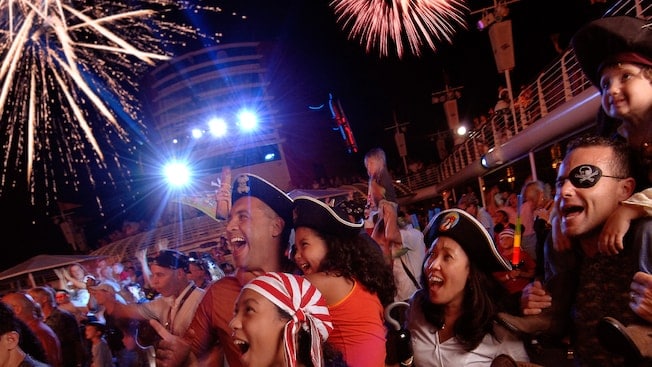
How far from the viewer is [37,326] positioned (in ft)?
13.7

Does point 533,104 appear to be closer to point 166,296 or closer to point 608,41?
point 608,41

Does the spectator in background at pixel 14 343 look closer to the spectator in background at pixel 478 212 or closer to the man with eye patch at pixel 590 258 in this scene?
the man with eye patch at pixel 590 258

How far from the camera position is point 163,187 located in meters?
41.5

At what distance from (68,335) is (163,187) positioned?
127ft

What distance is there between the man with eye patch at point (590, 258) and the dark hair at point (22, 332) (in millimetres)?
3978

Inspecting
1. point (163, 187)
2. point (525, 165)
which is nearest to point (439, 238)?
point (525, 165)

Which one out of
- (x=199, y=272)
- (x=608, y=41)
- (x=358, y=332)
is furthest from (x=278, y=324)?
(x=199, y=272)

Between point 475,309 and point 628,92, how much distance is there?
1.45 meters

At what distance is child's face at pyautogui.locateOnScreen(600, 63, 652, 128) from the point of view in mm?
2143

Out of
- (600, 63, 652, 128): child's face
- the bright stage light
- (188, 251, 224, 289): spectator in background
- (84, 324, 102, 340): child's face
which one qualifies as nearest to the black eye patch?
(600, 63, 652, 128): child's face

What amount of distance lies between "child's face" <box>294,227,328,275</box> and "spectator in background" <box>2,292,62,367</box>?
→ 2.92 metres

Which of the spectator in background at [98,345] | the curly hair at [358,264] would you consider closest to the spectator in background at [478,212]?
the curly hair at [358,264]

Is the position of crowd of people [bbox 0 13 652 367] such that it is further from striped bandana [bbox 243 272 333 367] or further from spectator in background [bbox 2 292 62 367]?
spectator in background [bbox 2 292 62 367]

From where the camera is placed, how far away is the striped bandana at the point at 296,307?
211 centimetres
